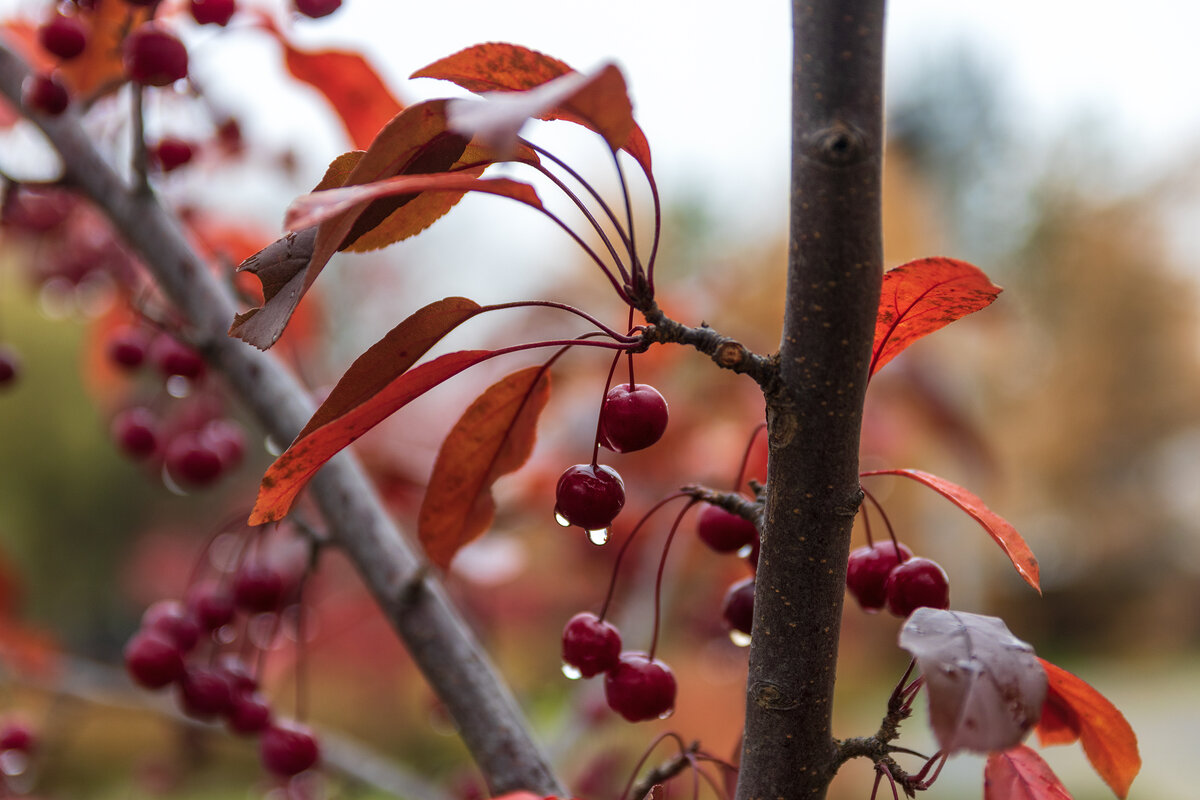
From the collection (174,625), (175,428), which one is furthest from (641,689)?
(175,428)

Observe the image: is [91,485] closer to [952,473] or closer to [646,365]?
[646,365]

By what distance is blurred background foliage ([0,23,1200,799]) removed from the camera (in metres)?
1.52

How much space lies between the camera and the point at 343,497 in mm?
651

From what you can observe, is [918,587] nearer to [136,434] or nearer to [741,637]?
[741,637]

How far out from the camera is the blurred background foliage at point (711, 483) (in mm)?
1523

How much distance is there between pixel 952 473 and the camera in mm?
7422

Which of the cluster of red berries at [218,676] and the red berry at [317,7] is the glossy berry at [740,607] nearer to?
the cluster of red berries at [218,676]

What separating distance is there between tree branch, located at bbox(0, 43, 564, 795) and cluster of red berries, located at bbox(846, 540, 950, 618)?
9.6 inches

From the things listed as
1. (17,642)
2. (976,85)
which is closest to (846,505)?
(17,642)

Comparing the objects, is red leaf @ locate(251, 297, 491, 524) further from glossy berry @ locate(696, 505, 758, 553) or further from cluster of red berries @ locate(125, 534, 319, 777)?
cluster of red berries @ locate(125, 534, 319, 777)

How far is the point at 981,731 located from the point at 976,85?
16.8 m

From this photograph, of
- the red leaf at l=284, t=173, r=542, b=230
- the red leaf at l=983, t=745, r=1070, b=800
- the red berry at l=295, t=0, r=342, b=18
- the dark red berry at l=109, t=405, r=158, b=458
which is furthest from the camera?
the dark red berry at l=109, t=405, r=158, b=458

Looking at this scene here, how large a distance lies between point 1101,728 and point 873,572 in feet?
0.42

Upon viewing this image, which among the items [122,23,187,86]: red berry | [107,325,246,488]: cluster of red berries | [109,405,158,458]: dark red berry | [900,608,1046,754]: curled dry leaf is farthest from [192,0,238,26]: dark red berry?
[900,608,1046,754]: curled dry leaf
